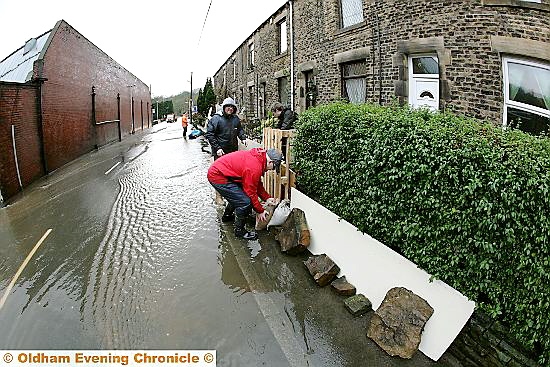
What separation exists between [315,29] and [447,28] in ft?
18.7

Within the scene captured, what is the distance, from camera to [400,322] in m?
3.90

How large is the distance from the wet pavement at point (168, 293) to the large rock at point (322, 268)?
0.39ft

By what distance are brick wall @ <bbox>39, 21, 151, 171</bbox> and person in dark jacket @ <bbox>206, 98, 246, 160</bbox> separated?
8.73m

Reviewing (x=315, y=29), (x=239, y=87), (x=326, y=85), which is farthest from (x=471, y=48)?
(x=239, y=87)

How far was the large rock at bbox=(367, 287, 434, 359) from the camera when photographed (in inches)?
148

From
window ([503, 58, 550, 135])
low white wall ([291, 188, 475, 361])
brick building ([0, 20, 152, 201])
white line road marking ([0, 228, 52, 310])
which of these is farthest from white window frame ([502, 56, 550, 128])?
brick building ([0, 20, 152, 201])

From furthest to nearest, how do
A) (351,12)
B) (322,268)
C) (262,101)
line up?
(262,101)
(351,12)
(322,268)

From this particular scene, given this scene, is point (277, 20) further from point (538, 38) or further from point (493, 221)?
point (493, 221)

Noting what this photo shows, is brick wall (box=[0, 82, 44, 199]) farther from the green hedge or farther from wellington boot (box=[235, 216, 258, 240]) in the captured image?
the green hedge

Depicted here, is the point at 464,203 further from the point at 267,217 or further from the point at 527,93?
the point at 527,93

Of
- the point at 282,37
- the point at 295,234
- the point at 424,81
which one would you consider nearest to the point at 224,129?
the point at 295,234

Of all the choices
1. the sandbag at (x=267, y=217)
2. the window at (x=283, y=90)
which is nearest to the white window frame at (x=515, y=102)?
the sandbag at (x=267, y=217)

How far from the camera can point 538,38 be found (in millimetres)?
7766

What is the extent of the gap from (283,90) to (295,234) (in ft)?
41.0
